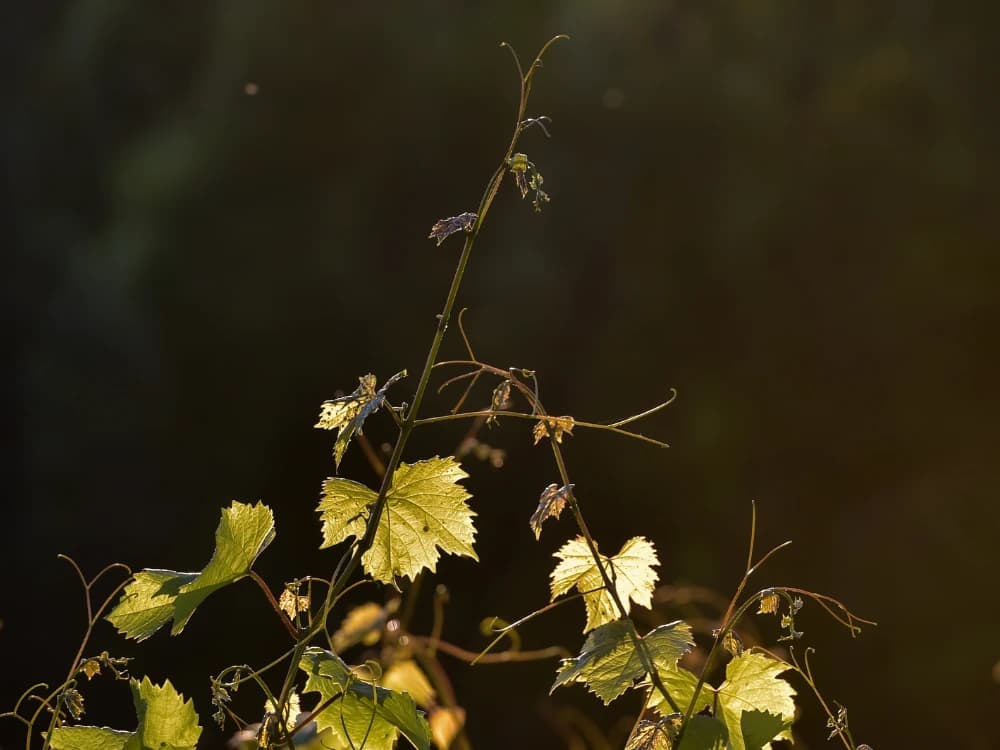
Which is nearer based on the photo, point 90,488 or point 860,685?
point 860,685

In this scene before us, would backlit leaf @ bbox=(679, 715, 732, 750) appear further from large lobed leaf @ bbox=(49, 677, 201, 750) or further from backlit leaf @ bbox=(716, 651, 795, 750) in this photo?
large lobed leaf @ bbox=(49, 677, 201, 750)

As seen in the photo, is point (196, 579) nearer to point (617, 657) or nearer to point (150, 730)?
point (150, 730)

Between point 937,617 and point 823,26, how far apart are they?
60.9 inches

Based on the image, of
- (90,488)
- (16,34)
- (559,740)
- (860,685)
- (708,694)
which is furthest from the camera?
(16,34)

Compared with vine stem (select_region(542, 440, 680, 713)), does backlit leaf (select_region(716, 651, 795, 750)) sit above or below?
below

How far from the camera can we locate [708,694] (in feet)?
1.44

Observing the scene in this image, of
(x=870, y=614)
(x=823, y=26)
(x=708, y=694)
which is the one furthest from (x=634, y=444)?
A: (x=708, y=694)

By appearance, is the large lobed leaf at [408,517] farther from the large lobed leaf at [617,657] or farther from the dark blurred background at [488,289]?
the dark blurred background at [488,289]

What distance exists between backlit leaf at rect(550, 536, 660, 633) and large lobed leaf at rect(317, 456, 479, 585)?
4cm

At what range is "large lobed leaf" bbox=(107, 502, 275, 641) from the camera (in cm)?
43

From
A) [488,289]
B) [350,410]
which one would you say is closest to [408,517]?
[350,410]

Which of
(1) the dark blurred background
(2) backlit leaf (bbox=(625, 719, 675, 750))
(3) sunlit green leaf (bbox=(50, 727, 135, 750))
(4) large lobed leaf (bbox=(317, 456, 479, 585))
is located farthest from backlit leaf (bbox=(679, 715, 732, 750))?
(1) the dark blurred background

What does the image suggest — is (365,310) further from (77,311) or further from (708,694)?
(708,694)

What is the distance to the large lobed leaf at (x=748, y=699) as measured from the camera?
0.41 m
